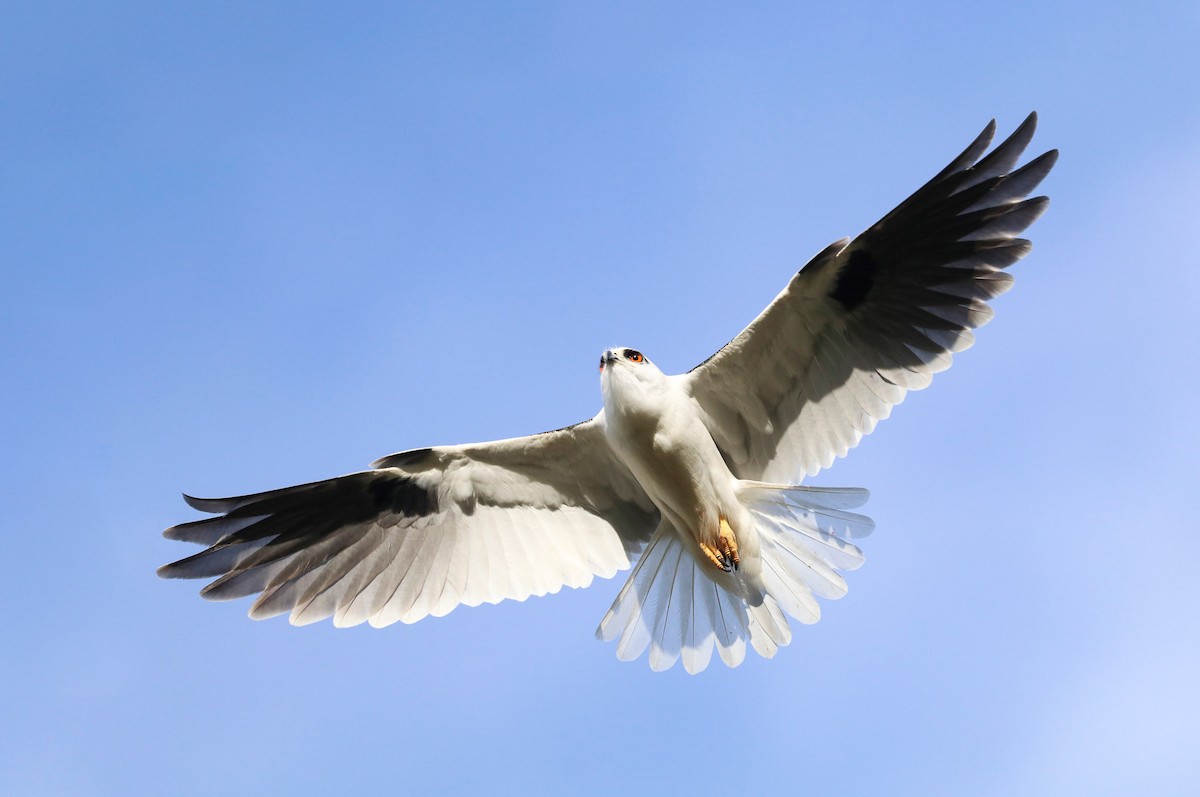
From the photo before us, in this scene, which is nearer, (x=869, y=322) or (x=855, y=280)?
(x=855, y=280)

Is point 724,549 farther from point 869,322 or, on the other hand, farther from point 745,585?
point 869,322

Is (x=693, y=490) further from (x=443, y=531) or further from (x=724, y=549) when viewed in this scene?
(x=443, y=531)

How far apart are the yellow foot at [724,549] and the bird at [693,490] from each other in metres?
0.01

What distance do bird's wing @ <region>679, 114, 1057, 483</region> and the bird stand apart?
0.01m

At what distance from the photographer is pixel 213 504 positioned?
8.03m

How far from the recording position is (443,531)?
8.75 metres

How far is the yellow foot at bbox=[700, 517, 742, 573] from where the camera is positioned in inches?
311

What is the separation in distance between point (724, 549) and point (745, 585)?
1.33 ft

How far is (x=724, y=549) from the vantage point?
25.9 feet

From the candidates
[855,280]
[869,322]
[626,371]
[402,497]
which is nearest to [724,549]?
[626,371]

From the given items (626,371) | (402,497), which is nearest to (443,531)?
(402,497)

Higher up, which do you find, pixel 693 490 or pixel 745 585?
pixel 693 490

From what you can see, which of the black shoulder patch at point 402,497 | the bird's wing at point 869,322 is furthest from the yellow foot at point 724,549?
the black shoulder patch at point 402,497

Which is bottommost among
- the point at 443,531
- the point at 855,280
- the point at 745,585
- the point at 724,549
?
the point at 745,585
